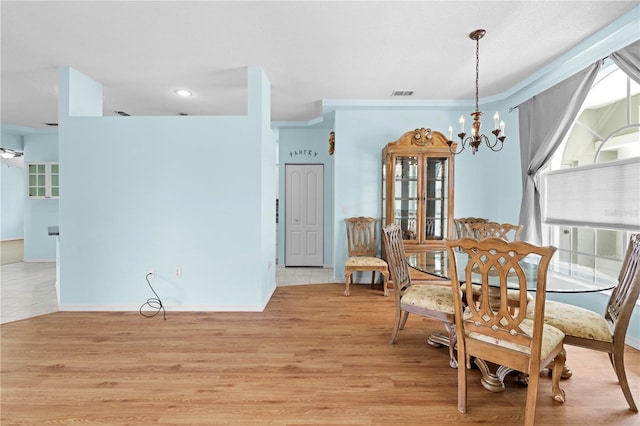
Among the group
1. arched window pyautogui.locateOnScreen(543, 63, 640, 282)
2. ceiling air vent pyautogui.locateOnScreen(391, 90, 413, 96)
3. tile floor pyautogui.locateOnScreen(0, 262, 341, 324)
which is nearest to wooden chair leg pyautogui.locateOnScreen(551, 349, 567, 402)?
arched window pyautogui.locateOnScreen(543, 63, 640, 282)

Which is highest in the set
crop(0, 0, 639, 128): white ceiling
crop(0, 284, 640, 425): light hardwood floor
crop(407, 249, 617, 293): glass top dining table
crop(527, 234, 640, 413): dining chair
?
crop(0, 0, 639, 128): white ceiling

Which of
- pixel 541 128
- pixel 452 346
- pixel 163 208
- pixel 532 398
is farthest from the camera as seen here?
pixel 541 128

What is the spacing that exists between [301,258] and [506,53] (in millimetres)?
4320

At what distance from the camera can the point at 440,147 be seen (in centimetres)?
396

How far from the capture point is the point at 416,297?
2.30 m

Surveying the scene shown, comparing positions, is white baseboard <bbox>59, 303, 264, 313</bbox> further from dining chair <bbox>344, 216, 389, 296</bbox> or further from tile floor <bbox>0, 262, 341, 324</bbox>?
dining chair <bbox>344, 216, 389, 296</bbox>

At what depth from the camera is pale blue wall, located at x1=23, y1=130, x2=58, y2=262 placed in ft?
19.3

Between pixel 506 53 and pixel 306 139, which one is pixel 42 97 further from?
pixel 506 53

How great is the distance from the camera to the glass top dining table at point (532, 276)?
180cm

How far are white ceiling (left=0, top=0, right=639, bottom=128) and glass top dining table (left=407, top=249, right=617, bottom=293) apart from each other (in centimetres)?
199

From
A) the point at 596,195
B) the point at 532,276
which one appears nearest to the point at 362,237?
the point at 532,276

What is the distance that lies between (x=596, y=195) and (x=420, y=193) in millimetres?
1759

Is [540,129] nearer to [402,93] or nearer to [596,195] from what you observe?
[596,195]

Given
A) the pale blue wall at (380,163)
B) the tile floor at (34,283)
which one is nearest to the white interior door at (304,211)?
the tile floor at (34,283)
